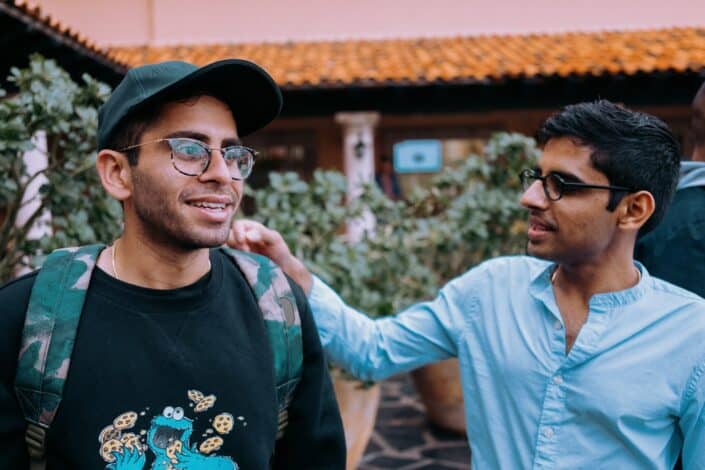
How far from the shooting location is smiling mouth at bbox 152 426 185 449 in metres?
1.24

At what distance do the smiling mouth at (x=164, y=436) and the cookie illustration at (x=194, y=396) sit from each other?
2.4 inches

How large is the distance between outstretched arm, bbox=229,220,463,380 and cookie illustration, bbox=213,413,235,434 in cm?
53

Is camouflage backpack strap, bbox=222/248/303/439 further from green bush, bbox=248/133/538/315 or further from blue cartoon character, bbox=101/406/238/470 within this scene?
green bush, bbox=248/133/538/315

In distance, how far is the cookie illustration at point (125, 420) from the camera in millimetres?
1216

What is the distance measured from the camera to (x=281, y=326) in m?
1.40

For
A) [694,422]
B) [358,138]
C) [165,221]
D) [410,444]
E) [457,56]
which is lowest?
[410,444]

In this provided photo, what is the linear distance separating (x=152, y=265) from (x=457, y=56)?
996 cm

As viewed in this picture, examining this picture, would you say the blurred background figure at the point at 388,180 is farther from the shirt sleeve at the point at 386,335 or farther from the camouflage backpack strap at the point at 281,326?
the camouflage backpack strap at the point at 281,326

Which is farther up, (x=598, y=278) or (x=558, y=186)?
(x=558, y=186)

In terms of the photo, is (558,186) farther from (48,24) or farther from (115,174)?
(48,24)

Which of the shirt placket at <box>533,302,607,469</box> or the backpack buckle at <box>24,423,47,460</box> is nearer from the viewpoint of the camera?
the backpack buckle at <box>24,423,47,460</box>

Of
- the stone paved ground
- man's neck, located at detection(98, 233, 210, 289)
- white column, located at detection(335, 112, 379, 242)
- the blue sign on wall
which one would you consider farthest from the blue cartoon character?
the blue sign on wall

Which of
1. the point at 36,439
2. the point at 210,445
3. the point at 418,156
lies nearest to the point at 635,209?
the point at 210,445

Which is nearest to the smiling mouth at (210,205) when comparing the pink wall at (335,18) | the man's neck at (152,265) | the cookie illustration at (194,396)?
the man's neck at (152,265)
